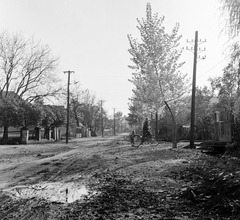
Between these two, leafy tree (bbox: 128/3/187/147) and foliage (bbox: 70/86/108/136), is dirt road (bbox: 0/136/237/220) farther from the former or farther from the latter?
foliage (bbox: 70/86/108/136)

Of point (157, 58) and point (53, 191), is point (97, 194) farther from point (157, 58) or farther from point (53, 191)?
point (157, 58)

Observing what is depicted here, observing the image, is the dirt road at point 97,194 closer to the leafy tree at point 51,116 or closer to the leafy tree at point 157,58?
the leafy tree at point 157,58

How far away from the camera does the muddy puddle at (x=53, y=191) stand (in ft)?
21.5

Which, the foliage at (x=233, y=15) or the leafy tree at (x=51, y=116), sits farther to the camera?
the leafy tree at (x=51, y=116)

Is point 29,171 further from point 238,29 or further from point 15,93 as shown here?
point 15,93

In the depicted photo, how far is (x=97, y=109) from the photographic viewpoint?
94.6 metres

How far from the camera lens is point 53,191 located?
7223 millimetres

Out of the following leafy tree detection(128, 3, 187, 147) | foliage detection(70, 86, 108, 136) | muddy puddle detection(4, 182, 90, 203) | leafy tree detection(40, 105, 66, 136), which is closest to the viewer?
muddy puddle detection(4, 182, 90, 203)

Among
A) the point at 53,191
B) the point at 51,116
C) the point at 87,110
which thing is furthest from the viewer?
the point at 87,110

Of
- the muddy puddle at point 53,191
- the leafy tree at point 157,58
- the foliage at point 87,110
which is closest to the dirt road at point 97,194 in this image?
the muddy puddle at point 53,191

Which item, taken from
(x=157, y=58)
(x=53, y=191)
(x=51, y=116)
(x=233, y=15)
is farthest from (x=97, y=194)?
(x=51, y=116)

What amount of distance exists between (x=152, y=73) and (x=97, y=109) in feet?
239

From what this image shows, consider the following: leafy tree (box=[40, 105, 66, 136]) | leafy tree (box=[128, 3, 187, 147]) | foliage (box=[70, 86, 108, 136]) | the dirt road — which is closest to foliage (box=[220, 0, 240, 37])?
the dirt road

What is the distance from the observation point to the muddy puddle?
6.54 meters
